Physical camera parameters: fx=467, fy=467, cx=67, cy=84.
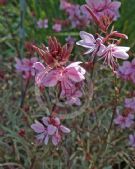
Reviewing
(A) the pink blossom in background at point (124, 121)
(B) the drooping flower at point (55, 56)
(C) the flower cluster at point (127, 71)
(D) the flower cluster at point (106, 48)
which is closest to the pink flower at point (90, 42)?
(D) the flower cluster at point (106, 48)

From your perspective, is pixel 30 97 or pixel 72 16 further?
pixel 72 16

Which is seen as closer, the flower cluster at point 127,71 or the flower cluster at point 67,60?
the flower cluster at point 67,60

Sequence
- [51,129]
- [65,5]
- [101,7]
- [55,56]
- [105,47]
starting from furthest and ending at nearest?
[65,5] < [101,7] < [51,129] < [105,47] < [55,56]

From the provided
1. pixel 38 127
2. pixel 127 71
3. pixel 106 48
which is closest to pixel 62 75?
pixel 106 48

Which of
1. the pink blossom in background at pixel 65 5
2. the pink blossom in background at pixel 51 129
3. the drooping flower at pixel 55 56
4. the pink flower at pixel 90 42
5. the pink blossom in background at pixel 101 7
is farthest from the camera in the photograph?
the pink blossom in background at pixel 65 5

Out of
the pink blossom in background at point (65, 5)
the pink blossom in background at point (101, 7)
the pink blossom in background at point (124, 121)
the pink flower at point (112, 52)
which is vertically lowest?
the pink blossom in background at point (124, 121)

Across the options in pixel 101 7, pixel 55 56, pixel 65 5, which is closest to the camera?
pixel 55 56

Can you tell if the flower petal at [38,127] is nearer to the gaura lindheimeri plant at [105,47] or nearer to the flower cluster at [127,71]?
the gaura lindheimeri plant at [105,47]

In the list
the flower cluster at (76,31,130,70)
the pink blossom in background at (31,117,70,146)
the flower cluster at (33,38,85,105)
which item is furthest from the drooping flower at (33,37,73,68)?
the pink blossom in background at (31,117,70,146)

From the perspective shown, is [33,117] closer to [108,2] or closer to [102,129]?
[102,129]

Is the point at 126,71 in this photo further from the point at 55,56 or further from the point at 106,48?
the point at 55,56

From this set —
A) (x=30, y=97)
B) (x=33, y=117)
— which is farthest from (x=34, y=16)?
(x=33, y=117)
